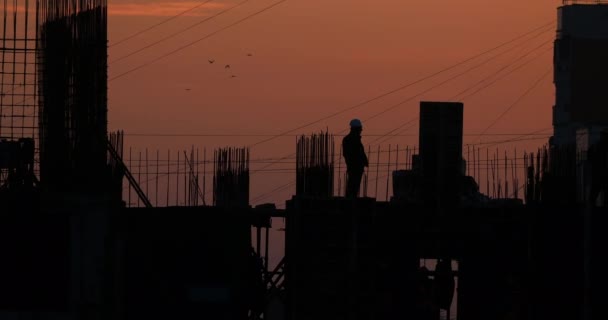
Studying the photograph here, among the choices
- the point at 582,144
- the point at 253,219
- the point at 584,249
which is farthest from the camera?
the point at 582,144

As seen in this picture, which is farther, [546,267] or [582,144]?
[582,144]

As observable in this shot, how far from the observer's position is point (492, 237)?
2864 centimetres

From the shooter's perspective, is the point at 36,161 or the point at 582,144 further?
the point at 582,144

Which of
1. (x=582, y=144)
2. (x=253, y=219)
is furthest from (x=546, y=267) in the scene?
(x=582, y=144)

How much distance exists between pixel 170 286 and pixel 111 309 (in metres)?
1.29

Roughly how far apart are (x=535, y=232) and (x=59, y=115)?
29.2 ft

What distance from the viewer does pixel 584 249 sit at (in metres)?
27.1

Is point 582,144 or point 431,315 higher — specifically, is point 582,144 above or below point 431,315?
above

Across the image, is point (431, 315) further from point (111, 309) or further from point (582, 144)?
point (582, 144)

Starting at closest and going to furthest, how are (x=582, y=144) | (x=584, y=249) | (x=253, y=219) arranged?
1. (x=584, y=249)
2. (x=253, y=219)
3. (x=582, y=144)

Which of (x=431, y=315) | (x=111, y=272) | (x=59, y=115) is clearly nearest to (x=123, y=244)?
(x=111, y=272)

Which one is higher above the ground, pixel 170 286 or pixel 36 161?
pixel 36 161

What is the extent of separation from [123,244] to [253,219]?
2.78m

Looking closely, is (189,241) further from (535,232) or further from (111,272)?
(535,232)
